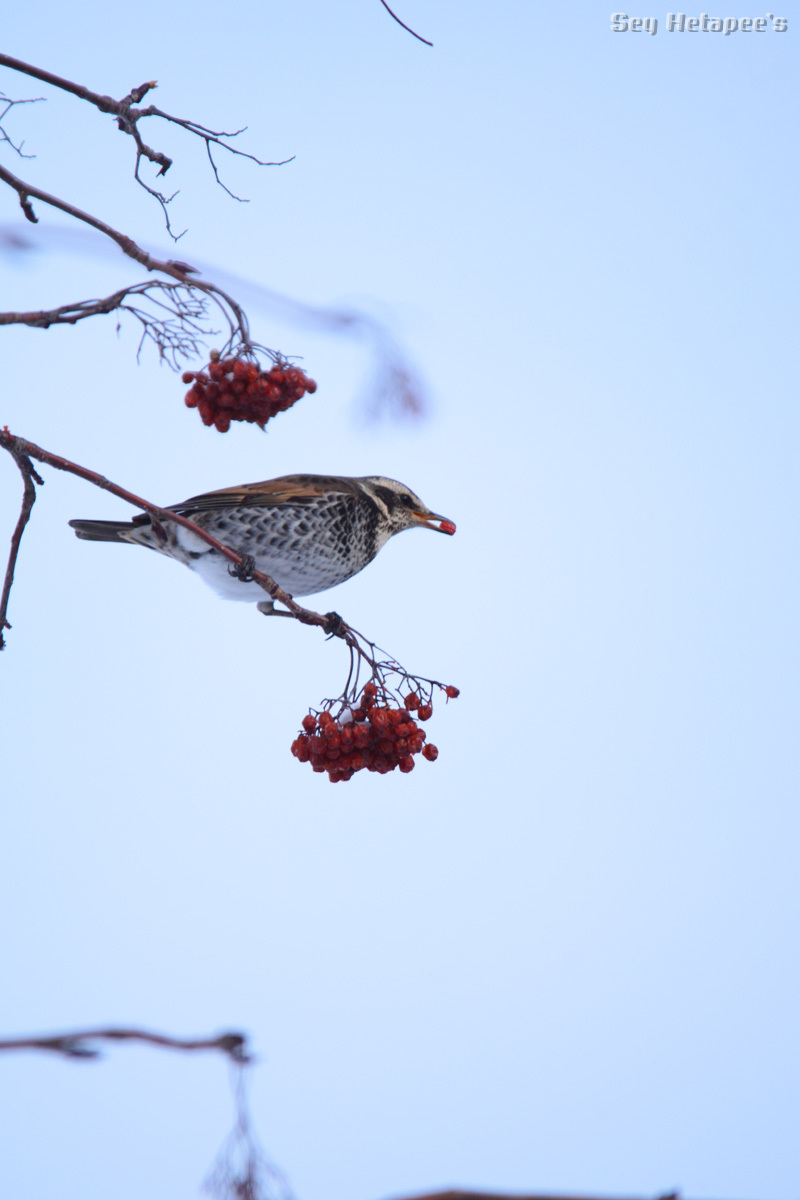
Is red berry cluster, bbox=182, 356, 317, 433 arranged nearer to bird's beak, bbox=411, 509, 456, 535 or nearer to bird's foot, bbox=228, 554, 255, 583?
bird's foot, bbox=228, 554, 255, 583

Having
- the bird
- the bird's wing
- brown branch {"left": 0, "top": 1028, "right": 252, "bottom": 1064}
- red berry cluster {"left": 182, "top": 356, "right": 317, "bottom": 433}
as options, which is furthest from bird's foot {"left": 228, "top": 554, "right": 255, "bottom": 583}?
brown branch {"left": 0, "top": 1028, "right": 252, "bottom": 1064}

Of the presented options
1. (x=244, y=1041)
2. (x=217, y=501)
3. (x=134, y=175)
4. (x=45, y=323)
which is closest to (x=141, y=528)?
(x=217, y=501)

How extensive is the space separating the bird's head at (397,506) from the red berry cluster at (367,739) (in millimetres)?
1422

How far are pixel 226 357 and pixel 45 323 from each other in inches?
21.6

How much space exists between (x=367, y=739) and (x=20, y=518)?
2.85ft

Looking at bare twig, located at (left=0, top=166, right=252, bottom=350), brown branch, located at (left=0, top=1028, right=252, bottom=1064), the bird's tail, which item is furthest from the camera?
the bird's tail

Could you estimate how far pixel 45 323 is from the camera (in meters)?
1.90

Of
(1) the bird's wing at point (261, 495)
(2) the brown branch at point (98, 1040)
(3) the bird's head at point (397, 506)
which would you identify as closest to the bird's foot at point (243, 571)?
(1) the bird's wing at point (261, 495)

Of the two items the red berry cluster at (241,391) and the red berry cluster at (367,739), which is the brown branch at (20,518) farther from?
the red berry cluster at (367,739)

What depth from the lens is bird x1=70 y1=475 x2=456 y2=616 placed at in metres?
3.47

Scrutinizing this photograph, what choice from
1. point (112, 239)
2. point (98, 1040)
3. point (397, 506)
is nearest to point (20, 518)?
point (112, 239)

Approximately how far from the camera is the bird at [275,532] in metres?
3.47

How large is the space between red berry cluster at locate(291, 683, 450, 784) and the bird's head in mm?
1422

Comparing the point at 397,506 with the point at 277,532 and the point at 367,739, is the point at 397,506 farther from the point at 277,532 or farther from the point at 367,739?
the point at 367,739
